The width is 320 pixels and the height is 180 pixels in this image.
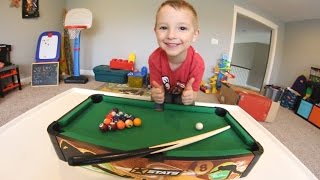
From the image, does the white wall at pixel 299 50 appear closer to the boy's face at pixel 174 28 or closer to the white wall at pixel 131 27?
the white wall at pixel 131 27

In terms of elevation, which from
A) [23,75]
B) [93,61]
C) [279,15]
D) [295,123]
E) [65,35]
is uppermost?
[279,15]

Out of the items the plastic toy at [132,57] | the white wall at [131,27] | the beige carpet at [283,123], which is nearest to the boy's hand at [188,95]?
the beige carpet at [283,123]

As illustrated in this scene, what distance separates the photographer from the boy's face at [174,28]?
951mm

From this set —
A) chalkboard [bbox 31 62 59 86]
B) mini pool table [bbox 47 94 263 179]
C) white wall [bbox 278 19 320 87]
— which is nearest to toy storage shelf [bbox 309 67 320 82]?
white wall [bbox 278 19 320 87]

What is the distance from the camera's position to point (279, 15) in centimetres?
404

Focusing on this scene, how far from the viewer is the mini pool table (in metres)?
0.65

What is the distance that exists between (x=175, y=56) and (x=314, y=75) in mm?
3327

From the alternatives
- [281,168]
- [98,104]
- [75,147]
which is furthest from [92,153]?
[281,168]

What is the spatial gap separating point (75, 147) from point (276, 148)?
799 millimetres

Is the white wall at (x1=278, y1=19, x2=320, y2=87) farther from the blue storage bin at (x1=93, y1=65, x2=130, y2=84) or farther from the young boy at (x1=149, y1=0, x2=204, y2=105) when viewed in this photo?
the young boy at (x1=149, y1=0, x2=204, y2=105)

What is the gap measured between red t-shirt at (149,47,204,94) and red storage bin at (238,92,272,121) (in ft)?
5.68

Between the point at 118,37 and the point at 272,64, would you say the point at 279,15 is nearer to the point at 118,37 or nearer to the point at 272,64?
the point at 272,64

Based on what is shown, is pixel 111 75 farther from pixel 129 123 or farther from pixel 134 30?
pixel 129 123

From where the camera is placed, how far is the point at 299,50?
3928 mm
